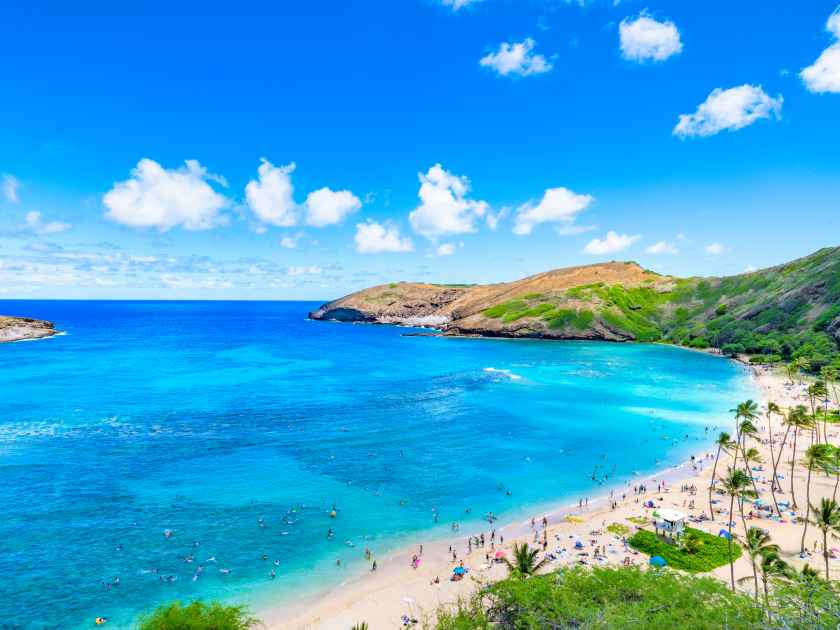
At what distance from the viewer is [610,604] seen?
25188 mm

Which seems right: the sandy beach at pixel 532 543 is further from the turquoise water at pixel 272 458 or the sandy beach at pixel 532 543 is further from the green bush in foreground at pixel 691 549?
the turquoise water at pixel 272 458

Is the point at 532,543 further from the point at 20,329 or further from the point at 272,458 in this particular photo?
the point at 20,329

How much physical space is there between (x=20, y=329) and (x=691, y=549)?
22766cm

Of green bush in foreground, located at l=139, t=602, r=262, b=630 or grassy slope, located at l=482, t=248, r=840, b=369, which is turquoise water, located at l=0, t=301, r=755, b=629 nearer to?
green bush in foreground, located at l=139, t=602, r=262, b=630

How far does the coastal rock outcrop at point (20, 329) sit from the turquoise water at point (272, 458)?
64500 mm

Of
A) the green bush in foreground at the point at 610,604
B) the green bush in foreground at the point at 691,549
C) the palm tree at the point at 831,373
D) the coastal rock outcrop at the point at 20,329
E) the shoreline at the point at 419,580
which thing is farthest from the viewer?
the coastal rock outcrop at the point at 20,329

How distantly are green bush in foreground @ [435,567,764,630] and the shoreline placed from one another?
7429 millimetres

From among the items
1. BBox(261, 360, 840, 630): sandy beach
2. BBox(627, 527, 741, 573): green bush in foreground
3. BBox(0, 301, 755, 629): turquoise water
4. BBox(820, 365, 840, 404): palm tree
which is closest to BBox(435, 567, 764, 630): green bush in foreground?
BBox(261, 360, 840, 630): sandy beach

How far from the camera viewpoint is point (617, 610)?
23719mm

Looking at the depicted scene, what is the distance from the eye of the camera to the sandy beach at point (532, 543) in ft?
111

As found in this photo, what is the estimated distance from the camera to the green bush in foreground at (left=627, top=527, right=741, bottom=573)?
38031mm

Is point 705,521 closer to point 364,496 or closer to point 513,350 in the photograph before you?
point 364,496

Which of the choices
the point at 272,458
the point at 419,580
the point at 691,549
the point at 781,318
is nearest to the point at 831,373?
the point at 691,549

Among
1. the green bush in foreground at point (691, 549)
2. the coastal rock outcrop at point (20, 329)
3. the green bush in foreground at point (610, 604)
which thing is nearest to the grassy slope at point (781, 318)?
the green bush in foreground at point (691, 549)
